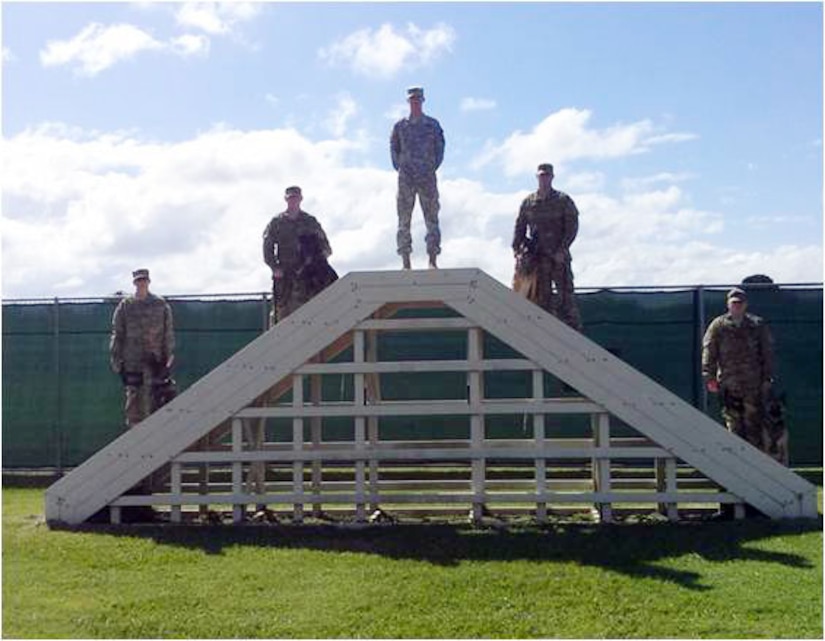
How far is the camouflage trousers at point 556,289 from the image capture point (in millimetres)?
9312

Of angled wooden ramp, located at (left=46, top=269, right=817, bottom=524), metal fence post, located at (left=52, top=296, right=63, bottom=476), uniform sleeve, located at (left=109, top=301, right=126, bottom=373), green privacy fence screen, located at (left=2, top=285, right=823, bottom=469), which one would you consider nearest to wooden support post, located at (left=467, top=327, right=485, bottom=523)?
angled wooden ramp, located at (left=46, top=269, right=817, bottom=524)

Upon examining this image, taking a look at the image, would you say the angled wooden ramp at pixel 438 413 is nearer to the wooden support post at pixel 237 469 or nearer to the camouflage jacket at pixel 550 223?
the wooden support post at pixel 237 469

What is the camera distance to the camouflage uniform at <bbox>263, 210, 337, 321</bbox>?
31.1ft

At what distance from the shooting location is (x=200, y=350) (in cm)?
1308

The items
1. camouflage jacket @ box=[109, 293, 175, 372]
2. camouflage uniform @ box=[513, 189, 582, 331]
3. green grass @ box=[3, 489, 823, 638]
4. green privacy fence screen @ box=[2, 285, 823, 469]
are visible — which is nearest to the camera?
green grass @ box=[3, 489, 823, 638]

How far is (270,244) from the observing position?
372 inches

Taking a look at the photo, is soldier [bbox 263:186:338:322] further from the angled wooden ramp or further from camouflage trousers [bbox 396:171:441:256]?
the angled wooden ramp

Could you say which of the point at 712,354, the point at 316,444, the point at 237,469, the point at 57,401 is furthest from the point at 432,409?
the point at 57,401

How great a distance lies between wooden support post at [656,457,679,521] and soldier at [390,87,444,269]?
2.71 m

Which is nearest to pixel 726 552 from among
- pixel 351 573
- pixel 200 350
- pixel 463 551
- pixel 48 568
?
pixel 463 551

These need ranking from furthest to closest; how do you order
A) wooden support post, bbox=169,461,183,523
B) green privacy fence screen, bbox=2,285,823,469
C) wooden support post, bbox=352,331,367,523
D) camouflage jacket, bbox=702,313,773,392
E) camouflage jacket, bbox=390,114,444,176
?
green privacy fence screen, bbox=2,285,823,469 < camouflage jacket, bbox=390,114,444,176 < camouflage jacket, bbox=702,313,773,392 < wooden support post, bbox=169,461,183,523 < wooden support post, bbox=352,331,367,523

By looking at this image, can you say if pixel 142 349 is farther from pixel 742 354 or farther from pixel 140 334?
pixel 742 354

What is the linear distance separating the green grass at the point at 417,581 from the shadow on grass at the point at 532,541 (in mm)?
20

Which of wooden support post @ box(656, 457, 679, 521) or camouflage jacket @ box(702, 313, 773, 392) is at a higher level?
camouflage jacket @ box(702, 313, 773, 392)
